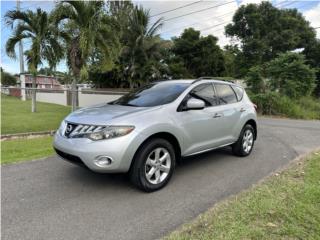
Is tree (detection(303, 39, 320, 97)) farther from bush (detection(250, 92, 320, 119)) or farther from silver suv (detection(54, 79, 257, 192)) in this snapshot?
silver suv (detection(54, 79, 257, 192))

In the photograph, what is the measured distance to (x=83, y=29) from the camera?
36.1 ft

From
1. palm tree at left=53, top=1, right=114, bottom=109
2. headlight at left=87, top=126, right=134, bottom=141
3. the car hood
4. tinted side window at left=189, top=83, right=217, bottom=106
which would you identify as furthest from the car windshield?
palm tree at left=53, top=1, right=114, bottom=109

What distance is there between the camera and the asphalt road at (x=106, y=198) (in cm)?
308

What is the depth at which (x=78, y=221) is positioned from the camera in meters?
3.22

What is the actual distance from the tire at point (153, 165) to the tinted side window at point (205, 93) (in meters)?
1.18

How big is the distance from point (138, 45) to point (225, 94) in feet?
56.2

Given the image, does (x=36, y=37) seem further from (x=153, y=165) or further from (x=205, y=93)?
(x=153, y=165)

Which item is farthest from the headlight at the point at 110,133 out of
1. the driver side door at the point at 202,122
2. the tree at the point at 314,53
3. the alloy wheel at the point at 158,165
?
the tree at the point at 314,53

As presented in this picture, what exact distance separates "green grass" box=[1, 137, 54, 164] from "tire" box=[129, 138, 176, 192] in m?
2.92

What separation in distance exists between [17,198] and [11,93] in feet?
98.4

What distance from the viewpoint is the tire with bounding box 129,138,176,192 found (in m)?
3.89

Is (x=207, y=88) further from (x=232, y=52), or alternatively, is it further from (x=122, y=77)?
(x=232, y=52)

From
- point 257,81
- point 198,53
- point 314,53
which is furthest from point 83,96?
point 314,53

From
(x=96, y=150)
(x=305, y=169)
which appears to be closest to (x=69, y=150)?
(x=96, y=150)
